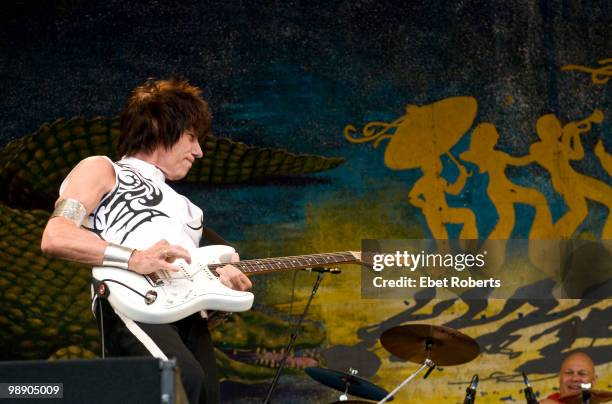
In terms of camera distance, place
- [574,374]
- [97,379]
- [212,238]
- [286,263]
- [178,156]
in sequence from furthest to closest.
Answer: [574,374] < [286,263] < [212,238] < [178,156] < [97,379]

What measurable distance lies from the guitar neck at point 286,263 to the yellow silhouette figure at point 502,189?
2.12 m

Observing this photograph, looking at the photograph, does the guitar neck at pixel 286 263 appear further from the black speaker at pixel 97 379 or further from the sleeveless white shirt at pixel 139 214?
the black speaker at pixel 97 379

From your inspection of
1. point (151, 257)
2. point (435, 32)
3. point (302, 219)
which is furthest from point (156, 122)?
point (435, 32)

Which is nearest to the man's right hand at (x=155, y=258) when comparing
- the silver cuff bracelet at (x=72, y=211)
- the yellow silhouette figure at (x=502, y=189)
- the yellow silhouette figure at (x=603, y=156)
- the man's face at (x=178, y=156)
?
the silver cuff bracelet at (x=72, y=211)

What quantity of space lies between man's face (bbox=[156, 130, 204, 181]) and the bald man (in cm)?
294

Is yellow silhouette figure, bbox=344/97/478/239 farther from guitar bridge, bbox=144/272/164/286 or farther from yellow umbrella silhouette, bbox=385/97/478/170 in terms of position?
guitar bridge, bbox=144/272/164/286

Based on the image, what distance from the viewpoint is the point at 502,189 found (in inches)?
230

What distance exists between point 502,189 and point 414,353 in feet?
4.10

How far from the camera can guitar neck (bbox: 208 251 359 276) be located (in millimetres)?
3316

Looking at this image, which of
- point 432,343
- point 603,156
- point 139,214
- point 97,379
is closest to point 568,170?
point 603,156

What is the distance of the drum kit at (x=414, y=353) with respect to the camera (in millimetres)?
4922

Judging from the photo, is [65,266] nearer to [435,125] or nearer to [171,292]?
[435,125]

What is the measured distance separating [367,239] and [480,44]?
51.2 inches
